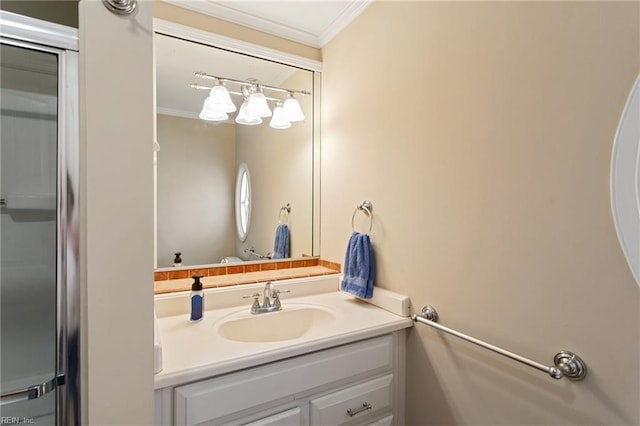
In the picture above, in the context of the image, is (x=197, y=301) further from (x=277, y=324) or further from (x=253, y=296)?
(x=277, y=324)

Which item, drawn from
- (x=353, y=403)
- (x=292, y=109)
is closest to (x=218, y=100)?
(x=292, y=109)

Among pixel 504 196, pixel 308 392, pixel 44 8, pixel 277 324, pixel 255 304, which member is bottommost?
pixel 308 392

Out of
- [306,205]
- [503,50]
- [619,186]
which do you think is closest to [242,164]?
[306,205]

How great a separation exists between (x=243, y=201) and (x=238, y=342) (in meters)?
0.91

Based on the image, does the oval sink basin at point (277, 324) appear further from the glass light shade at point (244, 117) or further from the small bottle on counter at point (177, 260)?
the glass light shade at point (244, 117)

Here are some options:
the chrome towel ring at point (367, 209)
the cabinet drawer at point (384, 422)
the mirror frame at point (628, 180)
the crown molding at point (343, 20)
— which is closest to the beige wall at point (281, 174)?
the crown molding at point (343, 20)

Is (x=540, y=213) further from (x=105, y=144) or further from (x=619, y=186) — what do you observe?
(x=105, y=144)

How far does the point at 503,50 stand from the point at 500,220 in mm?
554

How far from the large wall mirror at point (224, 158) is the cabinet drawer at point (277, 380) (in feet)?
2.66

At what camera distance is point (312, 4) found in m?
1.61

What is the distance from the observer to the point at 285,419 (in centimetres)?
107

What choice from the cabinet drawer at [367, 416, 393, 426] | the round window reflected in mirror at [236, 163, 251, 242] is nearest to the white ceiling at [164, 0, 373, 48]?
the round window reflected in mirror at [236, 163, 251, 242]

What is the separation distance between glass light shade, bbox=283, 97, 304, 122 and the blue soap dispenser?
1099mm

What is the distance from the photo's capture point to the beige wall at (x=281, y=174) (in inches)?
72.7
